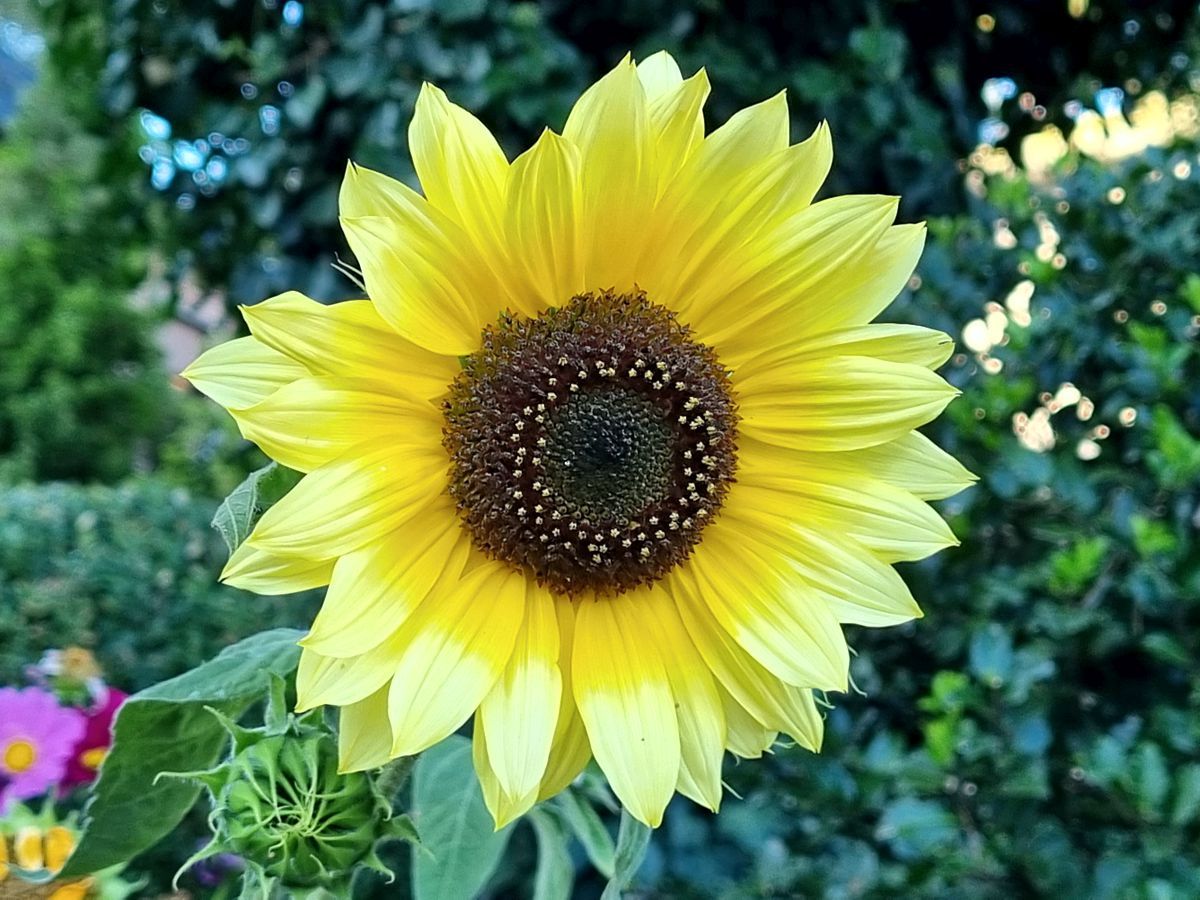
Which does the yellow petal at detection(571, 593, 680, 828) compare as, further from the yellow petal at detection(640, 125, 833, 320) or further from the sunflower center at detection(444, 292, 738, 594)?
the yellow petal at detection(640, 125, 833, 320)

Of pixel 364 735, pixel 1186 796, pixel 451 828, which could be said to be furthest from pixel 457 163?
pixel 1186 796

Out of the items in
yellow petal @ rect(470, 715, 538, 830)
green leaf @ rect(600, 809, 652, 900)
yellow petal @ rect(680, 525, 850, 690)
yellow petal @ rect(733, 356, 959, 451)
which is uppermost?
yellow petal @ rect(733, 356, 959, 451)

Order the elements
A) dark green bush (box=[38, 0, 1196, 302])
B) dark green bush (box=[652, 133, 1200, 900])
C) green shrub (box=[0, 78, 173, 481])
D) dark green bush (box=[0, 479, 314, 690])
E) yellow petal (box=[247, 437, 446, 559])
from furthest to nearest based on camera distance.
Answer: green shrub (box=[0, 78, 173, 481]), dark green bush (box=[0, 479, 314, 690]), dark green bush (box=[38, 0, 1196, 302]), dark green bush (box=[652, 133, 1200, 900]), yellow petal (box=[247, 437, 446, 559])

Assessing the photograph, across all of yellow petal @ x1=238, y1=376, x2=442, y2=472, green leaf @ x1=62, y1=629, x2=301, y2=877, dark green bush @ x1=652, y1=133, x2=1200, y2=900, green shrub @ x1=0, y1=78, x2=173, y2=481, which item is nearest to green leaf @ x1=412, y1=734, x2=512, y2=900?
green leaf @ x1=62, y1=629, x2=301, y2=877

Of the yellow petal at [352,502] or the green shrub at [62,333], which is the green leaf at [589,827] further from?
the green shrub at [62,333]

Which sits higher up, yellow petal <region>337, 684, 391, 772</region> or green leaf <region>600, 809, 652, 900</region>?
yellow petal <region>337, 684, 391, 772</region>

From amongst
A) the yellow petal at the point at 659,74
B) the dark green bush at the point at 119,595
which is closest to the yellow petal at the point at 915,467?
the yellow petal at the point at 659,74
